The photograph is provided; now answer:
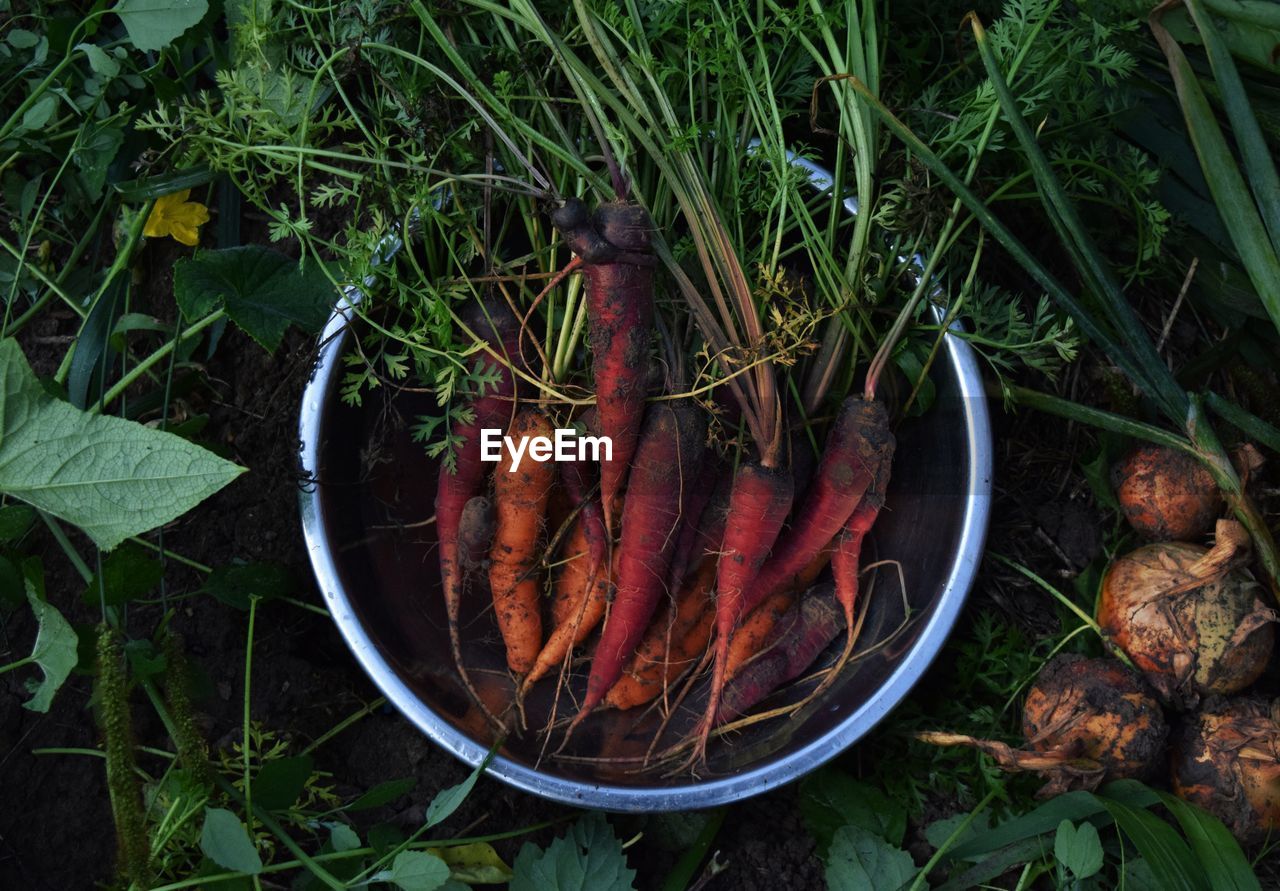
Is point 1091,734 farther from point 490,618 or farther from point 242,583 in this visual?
point 242,583

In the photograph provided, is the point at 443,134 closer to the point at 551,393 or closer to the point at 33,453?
the point at 551,393

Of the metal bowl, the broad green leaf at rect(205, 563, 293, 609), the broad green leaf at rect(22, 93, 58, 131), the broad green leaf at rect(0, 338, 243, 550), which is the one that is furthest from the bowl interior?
the broad green leaf at rect(22, 93, 58, 131)

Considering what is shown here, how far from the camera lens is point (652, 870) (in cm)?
136

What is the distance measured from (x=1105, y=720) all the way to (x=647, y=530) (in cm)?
61

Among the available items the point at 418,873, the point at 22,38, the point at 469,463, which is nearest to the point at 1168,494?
the point at 469,463

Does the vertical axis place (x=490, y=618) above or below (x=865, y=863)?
above

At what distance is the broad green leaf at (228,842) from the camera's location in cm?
97

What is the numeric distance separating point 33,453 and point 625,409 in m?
0.59

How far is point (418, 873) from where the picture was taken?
1.02 metres

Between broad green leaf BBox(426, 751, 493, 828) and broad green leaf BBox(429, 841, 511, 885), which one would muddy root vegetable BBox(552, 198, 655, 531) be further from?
broad green leaf BBox(429, 841, 511, 885)

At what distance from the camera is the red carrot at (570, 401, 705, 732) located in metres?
1.18

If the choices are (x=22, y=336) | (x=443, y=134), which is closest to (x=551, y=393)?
(x=443, y=134)

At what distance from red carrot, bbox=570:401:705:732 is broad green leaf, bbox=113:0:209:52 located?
70 centimetres

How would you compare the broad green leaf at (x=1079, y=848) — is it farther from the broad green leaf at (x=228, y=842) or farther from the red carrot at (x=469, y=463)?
the broad green leaf at (x=228, y=842)
